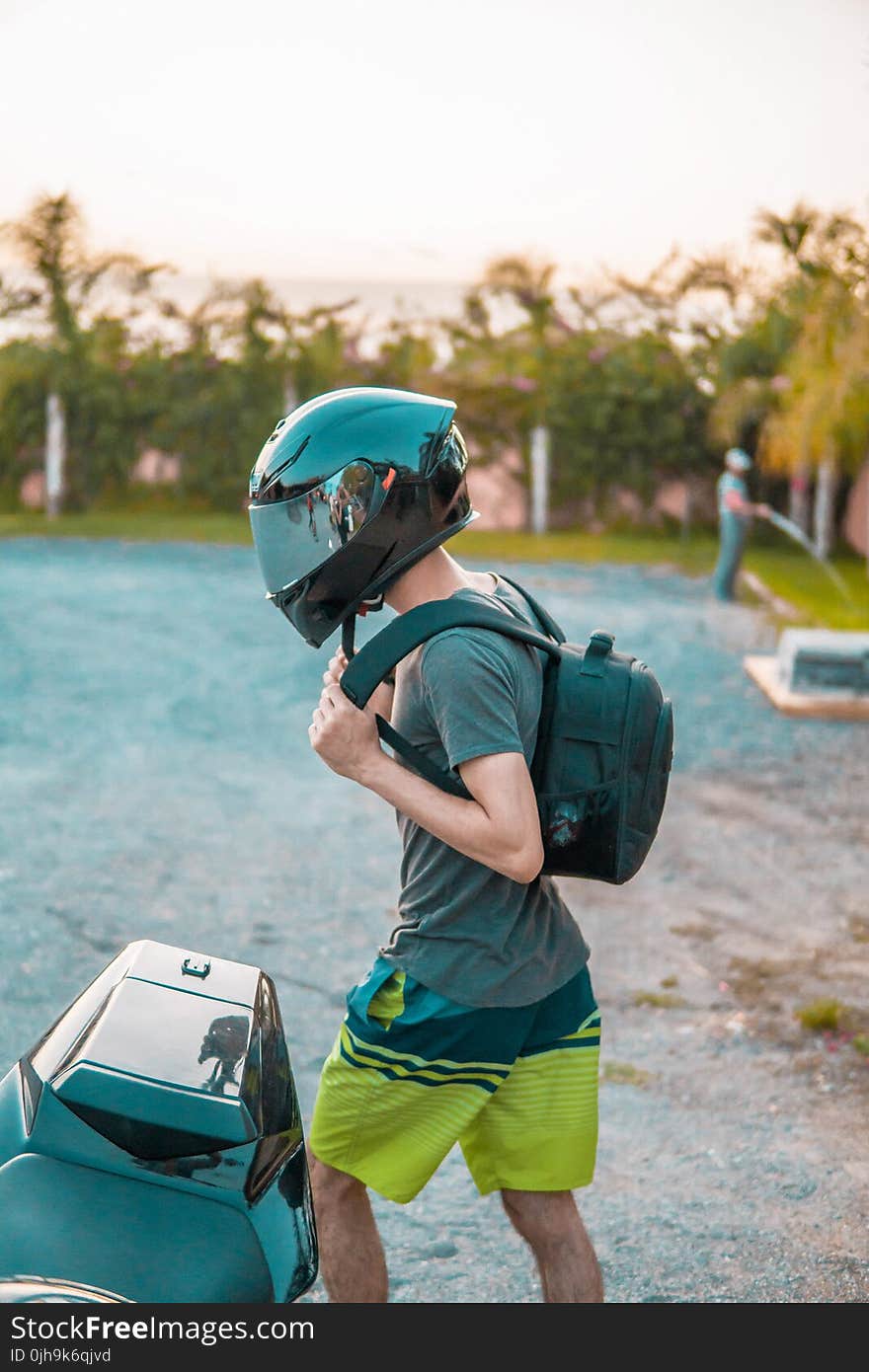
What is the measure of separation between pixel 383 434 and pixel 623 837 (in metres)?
0.70

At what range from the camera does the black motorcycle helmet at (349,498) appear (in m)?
2.13

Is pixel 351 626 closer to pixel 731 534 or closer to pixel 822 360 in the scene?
pixel 731 534

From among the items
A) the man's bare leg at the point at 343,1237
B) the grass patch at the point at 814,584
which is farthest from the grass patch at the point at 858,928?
the grass patch at the point at 814,584

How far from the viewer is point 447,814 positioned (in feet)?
6.92

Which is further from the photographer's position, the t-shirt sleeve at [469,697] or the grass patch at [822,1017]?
the grass patch at [822,1017]

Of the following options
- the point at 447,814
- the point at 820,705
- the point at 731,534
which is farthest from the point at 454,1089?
the point at 731,534

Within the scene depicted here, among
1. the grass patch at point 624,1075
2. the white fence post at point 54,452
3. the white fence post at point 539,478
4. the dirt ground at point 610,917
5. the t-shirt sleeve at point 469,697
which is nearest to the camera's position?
Answer: the t-shirt sleeve at point 469,697

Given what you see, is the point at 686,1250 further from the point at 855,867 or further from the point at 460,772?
the point at 855,867

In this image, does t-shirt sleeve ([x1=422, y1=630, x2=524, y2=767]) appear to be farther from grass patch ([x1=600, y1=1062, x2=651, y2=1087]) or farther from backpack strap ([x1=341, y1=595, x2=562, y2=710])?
grass patch ([x1=600, y1=1062, x2=651, y2=1087])

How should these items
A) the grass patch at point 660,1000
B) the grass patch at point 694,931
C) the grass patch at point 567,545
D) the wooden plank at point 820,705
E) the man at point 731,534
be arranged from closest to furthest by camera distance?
the grass patch at point 660,1000, the grass patch at point 694,931, the wooden plank at point 820,705, the man at point 731,534, the grass patch at point 567,545

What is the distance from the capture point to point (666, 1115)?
3.85 m

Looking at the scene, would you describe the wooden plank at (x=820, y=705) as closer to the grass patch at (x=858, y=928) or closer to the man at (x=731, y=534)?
the grass patch at (x=858, y=928)

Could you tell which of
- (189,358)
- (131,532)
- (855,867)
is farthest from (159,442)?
(855,867)

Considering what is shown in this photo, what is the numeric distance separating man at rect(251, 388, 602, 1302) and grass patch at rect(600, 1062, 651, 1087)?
67.5 inches
